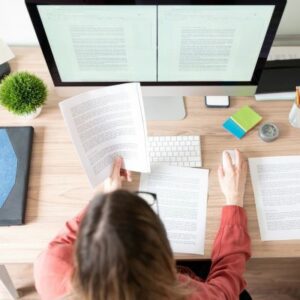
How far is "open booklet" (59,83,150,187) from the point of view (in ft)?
2.76

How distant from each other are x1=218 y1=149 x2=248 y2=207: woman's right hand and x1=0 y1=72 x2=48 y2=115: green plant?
0.55m

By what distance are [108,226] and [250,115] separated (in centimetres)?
69

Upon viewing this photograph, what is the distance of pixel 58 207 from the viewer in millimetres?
959

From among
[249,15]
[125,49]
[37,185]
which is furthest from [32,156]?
[249,15]

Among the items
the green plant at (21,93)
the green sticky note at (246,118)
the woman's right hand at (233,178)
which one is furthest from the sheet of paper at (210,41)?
the green plant at (21,93)

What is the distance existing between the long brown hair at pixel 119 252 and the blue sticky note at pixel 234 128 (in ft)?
1.80

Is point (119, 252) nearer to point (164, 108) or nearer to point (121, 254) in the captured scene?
point (121, 254)

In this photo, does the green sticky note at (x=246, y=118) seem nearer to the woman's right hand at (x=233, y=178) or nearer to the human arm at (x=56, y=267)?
the woman's right hand at (x=233, y=178)

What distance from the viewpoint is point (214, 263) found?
0.88 metres

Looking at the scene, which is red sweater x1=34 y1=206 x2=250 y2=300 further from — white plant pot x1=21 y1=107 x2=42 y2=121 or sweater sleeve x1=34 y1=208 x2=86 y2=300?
white plant pot x1=21 y1=107 x2=42 y2=121

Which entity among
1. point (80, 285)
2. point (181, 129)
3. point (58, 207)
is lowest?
point (80, 285)

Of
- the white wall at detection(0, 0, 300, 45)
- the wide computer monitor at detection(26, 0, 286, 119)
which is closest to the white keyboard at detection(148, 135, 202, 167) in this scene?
the wide computer monitor at detection(26, 0, 286, 119)

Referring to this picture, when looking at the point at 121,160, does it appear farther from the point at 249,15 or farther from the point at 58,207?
the point at 249,15

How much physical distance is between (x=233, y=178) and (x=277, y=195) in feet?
0.40
